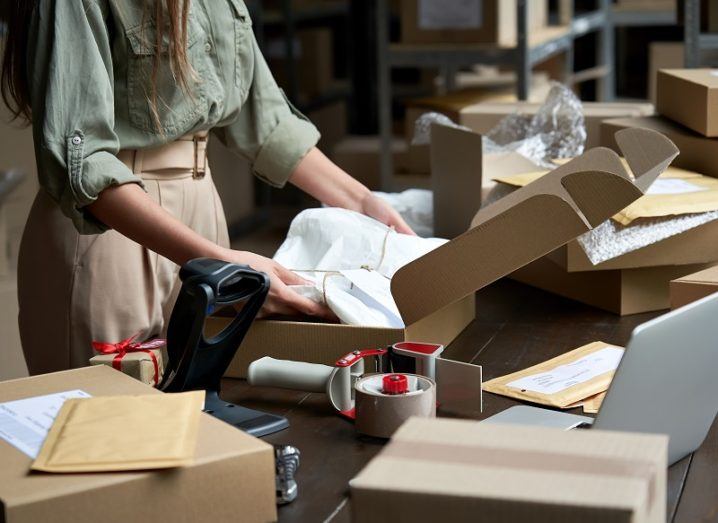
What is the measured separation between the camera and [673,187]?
5.88ft

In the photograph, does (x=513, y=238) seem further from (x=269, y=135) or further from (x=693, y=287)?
(x=269, y=135)

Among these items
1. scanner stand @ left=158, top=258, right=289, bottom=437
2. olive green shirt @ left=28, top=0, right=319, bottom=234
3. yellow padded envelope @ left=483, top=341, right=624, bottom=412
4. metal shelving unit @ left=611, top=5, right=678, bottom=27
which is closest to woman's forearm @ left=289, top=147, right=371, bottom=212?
olive green shirt @ left=28, top=0, right=319, bottom=234

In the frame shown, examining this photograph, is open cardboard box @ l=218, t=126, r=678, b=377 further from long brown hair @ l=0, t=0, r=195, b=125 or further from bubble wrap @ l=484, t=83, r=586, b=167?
bubble wrap @ l=484, t=83, r=586, b=167

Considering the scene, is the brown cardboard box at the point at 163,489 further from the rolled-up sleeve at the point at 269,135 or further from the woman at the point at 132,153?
the rolled-up sleeve at the point at 269,135

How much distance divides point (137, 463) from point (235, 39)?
101 cm

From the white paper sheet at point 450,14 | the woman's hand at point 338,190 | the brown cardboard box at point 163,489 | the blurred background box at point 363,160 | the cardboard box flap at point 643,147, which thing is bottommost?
the blurred background box at point 363,160

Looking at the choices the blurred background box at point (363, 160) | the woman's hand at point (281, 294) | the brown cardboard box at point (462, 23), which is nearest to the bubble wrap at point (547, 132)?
the woman's hand at point (281, 294)

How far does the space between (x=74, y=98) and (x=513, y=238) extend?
65 centimetres

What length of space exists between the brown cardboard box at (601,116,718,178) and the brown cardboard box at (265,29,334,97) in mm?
3732

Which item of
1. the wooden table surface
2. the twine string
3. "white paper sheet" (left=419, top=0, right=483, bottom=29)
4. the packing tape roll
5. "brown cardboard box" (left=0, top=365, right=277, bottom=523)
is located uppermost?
"white paper sheet" (left=419, top=0, right=483, bottom=29)

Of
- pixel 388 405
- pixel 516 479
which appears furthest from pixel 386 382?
pixel 516 479

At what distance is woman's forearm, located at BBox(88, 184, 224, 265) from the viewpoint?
1522 mm

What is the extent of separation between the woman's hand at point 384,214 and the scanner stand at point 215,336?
2.08 ft

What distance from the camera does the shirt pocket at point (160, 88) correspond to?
1.62 m
